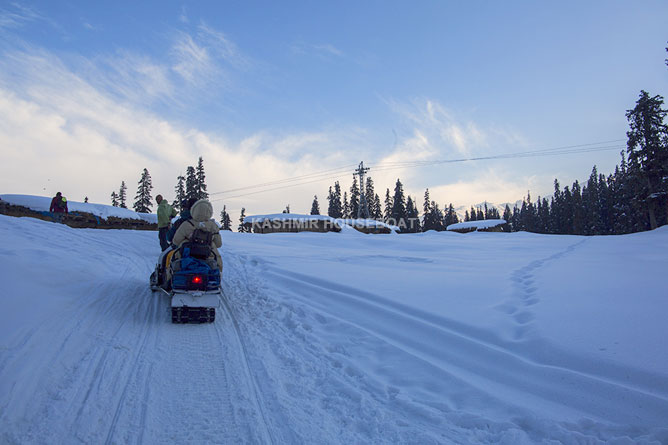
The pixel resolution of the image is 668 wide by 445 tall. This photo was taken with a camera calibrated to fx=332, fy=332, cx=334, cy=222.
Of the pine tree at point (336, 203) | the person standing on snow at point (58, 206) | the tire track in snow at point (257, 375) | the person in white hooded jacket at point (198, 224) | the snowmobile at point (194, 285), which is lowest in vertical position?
the tire track in snow at point (257, 375)

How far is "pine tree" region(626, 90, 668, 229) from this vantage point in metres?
29.9

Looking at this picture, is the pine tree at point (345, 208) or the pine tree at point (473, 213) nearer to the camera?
the pine tree at point (345, 208)

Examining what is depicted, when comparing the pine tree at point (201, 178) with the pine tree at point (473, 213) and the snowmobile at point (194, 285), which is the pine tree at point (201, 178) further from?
the pine tree at point (473, 213)

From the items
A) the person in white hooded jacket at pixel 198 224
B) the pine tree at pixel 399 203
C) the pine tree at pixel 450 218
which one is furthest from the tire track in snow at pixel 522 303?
the pine tree at pixel 450 218

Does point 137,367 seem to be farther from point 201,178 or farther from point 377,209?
point 377,209

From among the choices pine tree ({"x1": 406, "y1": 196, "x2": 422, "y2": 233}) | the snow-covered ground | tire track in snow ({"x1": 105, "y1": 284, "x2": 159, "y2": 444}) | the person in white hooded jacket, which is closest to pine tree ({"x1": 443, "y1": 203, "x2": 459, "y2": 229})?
pine tree ({"x1": 406, "y1": 196, "x2": 422, "y2": 233})

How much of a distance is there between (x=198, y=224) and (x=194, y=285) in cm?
99

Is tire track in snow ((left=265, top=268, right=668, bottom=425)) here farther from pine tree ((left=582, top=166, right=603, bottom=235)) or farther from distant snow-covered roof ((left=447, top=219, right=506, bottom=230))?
pine tree ((left=582, top=166, right=603, bottom=235))

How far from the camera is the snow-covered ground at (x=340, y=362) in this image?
2551 mm

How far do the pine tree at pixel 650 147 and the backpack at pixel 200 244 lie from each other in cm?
3916

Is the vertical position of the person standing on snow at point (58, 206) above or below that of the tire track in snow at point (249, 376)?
above

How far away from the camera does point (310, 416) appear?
2791 mm

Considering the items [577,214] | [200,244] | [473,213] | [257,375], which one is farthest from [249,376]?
[473,213]

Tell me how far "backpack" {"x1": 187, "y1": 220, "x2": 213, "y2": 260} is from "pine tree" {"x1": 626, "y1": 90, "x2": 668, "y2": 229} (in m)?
39.2
